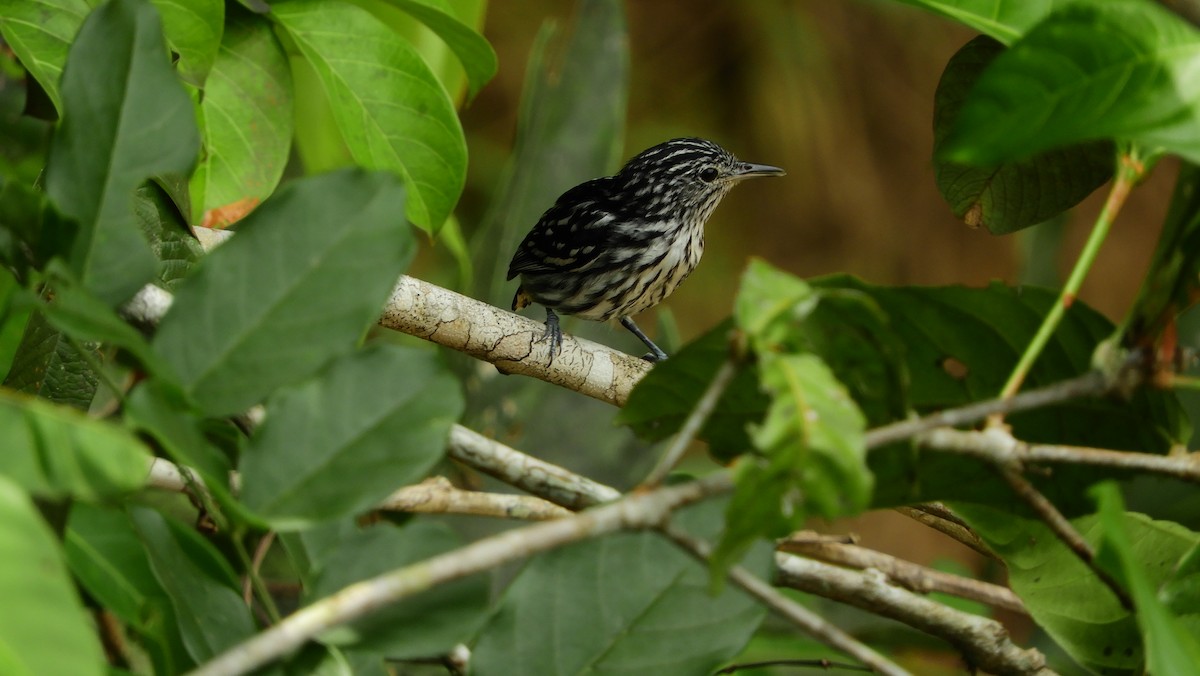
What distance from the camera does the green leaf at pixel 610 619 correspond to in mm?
989

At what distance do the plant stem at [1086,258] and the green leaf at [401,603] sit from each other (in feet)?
1.62

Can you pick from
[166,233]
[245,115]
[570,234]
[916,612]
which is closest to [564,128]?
[570,234]

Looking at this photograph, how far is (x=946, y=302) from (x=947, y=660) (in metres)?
4.73

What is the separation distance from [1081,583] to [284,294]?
3.23 ft

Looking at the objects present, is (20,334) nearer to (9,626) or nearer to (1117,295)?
(9,626)

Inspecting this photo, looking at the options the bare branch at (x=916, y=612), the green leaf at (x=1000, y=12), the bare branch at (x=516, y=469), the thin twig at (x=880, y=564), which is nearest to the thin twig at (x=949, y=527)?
the thin twig at (x=880, y=564)

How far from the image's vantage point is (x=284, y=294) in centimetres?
88

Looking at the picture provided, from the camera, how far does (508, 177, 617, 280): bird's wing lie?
348 centimetres

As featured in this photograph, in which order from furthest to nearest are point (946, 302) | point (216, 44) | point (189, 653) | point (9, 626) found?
point (216, 44) → point (946, 302) → point (189, 653) → point (9, 626)

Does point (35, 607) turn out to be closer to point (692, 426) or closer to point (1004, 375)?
point (692, 426)

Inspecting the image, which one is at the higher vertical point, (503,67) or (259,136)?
(259,136)

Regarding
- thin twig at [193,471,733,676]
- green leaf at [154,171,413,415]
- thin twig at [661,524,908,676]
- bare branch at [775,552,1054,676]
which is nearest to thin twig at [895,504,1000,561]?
bare branch at [775,552,1054,676]

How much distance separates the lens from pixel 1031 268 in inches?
165

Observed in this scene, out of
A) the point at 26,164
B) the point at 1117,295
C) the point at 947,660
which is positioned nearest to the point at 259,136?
the point at 26,164
